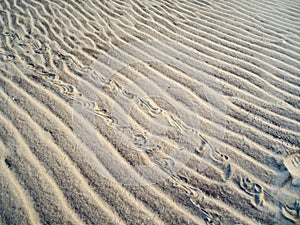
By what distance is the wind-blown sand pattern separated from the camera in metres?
2.31

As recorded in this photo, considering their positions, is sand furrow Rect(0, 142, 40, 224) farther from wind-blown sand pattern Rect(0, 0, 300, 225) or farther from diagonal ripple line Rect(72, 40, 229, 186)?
diagonal ripple line Rect(72, 40, 229, 186)

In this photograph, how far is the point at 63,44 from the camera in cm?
419

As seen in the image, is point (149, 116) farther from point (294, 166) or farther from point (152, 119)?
point (294, 166)

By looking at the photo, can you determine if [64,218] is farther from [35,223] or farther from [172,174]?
[172,174]

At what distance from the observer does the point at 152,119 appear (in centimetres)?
300

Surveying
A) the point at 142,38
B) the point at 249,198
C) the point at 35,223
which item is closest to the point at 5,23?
the point at 142,38

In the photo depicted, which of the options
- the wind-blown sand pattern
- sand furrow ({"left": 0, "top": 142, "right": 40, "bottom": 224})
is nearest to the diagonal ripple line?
the wind-blown sand pattern

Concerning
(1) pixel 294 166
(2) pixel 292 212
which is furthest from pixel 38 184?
(1) pixel 294 166

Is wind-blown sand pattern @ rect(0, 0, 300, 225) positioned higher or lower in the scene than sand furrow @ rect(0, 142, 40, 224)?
higher

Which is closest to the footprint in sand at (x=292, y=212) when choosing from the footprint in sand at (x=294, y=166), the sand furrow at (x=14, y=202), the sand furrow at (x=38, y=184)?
the footprint in sand at (x=294, y=166)

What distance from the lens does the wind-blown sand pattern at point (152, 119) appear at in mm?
2309

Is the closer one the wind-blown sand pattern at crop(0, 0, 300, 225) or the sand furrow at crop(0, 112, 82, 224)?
the sand furrow at crop(0, 112, 82, 224)

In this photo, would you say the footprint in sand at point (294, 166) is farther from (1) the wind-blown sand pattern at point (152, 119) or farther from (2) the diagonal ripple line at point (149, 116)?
(2) the diagonal ripple line at point (149, 116)

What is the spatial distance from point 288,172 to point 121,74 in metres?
2.33
